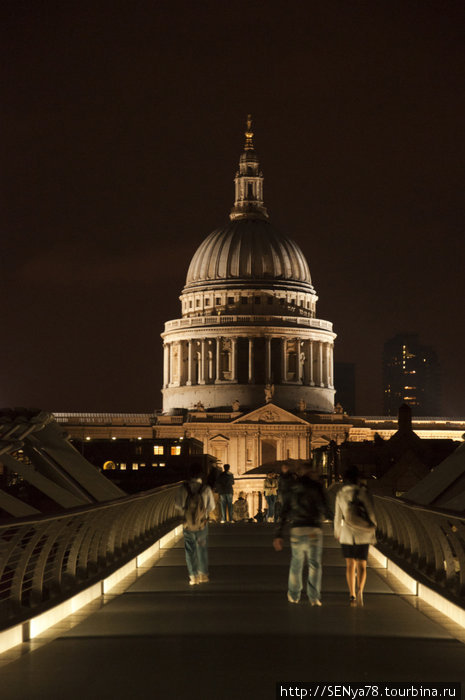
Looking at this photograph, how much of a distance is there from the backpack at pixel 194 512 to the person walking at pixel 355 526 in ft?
12.1

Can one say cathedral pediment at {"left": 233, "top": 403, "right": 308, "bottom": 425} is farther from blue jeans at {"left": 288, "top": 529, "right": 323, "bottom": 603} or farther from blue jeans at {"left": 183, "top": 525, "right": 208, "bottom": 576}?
blue jeans at {"left": 288, "top": 529, "right": 323, "bottom": 603}

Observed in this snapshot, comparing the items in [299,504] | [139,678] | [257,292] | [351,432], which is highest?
[257,292]

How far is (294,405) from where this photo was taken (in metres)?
186

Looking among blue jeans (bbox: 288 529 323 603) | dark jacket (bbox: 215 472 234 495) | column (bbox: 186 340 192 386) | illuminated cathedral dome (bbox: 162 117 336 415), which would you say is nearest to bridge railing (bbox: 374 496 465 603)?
blue jeans (bbox: 288 529 323 603)

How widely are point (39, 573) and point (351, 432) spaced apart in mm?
158937

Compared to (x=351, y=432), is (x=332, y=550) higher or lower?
lower

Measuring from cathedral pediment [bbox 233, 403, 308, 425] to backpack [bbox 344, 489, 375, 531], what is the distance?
500 ft

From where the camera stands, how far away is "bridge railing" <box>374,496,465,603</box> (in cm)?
1836

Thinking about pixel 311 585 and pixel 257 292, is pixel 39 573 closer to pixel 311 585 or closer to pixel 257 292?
pixel 311 585

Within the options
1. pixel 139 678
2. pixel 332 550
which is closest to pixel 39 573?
pixel 139 678

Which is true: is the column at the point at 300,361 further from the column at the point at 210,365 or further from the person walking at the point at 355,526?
the person walking at the point at 355,526

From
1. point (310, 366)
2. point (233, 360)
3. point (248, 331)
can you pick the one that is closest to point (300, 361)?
point (310, 366)

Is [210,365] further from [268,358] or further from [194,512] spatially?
[194,512]

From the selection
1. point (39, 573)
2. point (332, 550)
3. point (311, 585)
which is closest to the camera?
Answer: point (39, 573)
